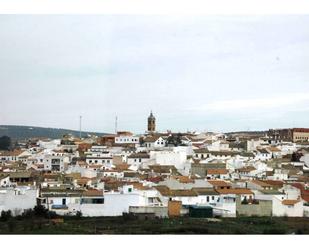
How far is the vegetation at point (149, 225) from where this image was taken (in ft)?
20.4

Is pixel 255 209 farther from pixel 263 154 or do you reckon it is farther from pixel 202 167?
pixel 263 154

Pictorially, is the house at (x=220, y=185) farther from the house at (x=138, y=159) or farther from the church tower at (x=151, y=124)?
the church tower at (x=151, y=124)

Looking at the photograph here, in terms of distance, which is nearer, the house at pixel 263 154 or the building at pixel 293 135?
the house at pixel 263 154

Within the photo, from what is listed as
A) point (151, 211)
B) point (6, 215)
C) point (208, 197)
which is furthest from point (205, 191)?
point (6, 215)

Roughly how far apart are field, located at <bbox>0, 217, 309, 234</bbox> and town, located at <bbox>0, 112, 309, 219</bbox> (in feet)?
1.15

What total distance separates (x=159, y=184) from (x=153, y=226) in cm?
264

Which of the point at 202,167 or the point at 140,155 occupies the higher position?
the point at 140,155

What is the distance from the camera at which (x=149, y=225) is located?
6.71 m

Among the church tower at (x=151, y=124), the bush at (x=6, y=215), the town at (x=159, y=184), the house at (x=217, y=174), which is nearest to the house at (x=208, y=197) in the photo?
the town at (x=159, y=184)

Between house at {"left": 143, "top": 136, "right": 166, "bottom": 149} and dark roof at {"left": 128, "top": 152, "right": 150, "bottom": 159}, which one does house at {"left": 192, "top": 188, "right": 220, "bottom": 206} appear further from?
house at {"left": 143, "top": 136, "right": 166, "bottom": 149}

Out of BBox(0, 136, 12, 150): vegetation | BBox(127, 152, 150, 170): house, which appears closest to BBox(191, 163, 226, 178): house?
BBox(127, 152, 150, 170): house

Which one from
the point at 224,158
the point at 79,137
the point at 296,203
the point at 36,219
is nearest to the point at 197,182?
the point at 296,203

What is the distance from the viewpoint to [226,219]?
7.42 m

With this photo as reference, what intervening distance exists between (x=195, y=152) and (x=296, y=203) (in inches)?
291
